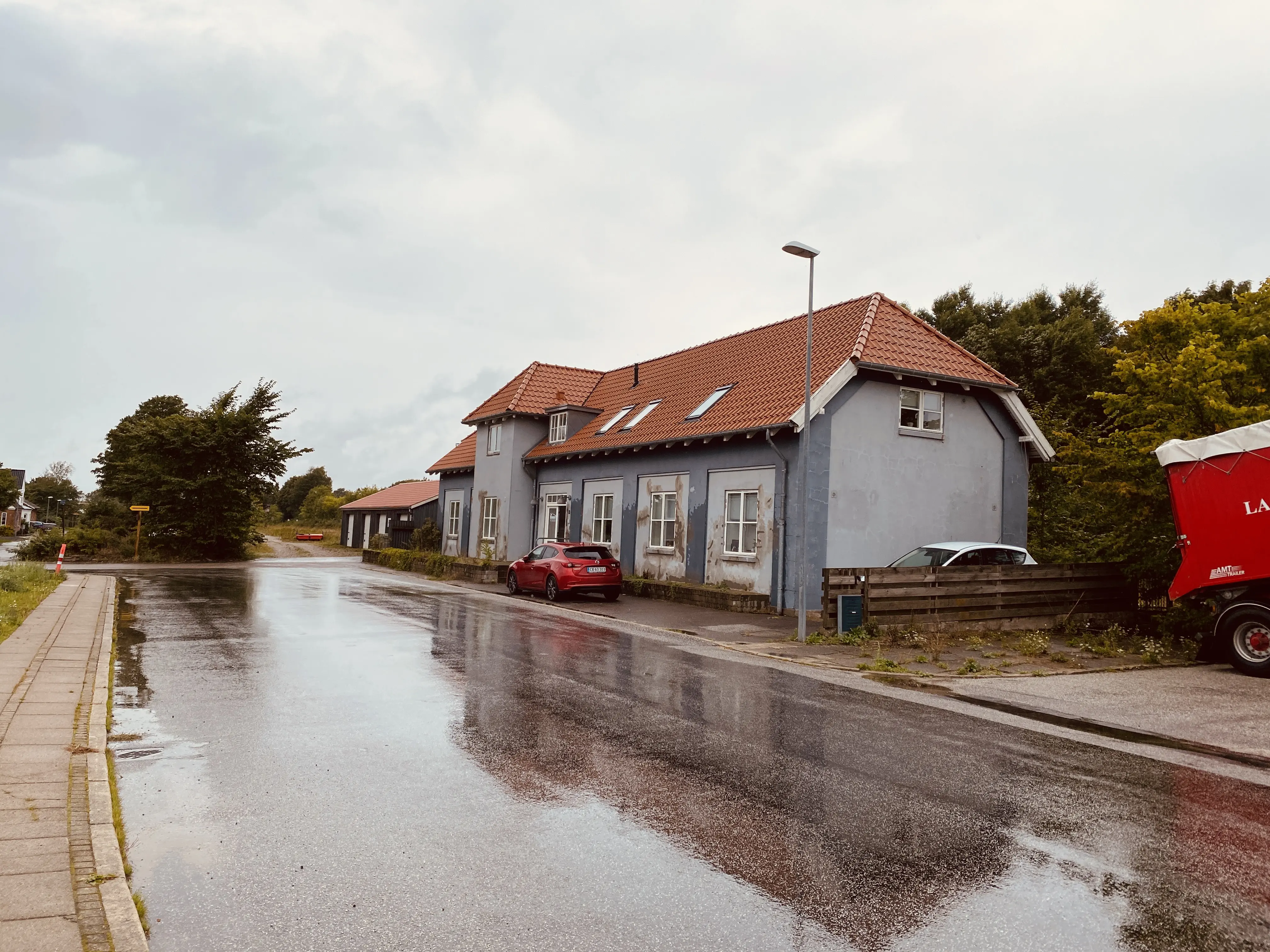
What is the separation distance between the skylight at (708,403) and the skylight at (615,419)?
4493 millimetres

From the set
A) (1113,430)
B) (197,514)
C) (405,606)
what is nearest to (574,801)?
→ (405,606)

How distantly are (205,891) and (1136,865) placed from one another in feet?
16.1

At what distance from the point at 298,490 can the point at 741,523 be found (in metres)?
106

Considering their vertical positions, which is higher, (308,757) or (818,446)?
(818,446)

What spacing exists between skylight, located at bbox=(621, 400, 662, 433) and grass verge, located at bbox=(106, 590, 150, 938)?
61.2 feet

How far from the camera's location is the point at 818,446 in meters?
20.1

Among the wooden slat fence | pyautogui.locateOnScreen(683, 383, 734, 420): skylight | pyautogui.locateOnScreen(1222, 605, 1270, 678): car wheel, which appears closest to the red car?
pyautogui.locateOnScreen(683, 383, 734, 420): skylight

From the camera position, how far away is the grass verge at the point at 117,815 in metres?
4.06

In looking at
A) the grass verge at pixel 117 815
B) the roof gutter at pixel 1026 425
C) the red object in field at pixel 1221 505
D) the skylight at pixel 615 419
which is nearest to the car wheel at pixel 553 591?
the skylight at pixel 615 419

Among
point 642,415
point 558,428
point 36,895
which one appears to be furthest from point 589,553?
point 36,895

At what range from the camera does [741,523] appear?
71.8 ft

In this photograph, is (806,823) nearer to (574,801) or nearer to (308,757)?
(574,801)

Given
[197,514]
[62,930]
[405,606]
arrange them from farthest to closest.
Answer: [197,514], [405,606], [62,930]

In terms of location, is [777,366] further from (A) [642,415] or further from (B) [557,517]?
(B) [557,517]
